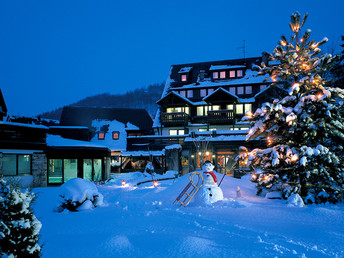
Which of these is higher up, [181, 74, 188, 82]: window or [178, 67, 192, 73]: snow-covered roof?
[178, 67, 192, 73]: snow-covered roof

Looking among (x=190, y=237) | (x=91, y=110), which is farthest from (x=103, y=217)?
(x=91, y=110)

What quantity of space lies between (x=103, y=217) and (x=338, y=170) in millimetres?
9334

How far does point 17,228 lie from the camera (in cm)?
372

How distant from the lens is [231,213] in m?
8.76

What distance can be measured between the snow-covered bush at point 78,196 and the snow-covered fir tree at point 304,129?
6984 millimetres

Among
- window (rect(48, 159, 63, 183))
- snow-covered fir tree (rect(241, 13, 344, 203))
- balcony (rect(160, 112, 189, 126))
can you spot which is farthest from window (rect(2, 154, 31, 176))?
balcony (rect(160, 112, 189, 126))

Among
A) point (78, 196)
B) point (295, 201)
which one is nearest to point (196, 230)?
point (295, 201)

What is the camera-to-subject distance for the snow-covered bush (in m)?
9.80

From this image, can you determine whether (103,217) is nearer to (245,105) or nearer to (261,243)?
(261,243)

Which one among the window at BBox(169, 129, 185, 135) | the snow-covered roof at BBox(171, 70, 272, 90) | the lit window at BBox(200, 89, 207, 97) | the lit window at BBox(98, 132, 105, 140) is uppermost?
the snow-covered roof at BBox(171, 70, 272, 90)

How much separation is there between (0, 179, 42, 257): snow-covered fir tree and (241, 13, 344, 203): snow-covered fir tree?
8742 millimetres

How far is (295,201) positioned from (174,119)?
22.8 m

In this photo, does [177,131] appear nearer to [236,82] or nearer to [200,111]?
[200,111]

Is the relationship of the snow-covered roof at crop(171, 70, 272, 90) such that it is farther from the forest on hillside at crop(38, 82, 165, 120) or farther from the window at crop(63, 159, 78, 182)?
the forest on hillside at crop(38, 82, 165, 120)
